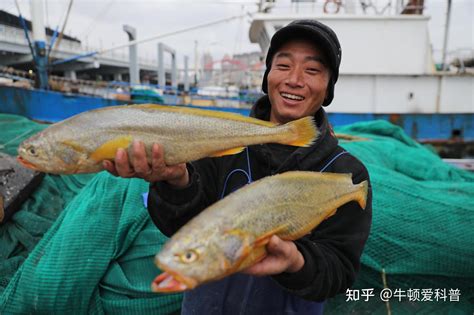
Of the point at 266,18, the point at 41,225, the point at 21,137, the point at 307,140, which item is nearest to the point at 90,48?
the point at 266,18

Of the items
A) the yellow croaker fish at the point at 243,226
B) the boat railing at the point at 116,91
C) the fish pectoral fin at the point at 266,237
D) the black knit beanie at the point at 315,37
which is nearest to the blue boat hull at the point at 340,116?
the boat railing at the point at 116,91

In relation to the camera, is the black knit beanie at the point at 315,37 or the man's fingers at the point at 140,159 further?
the black knit beanie at the point at 315,37

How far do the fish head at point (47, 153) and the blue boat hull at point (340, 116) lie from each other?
1217cm

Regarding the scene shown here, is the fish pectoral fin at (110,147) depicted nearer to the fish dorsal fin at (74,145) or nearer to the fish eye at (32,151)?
the fish dorsal fin at (74,145)

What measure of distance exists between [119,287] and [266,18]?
12.2m

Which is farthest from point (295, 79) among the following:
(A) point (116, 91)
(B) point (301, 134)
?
(A) point (116, 91)

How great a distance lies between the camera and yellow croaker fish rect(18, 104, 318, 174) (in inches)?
64.9

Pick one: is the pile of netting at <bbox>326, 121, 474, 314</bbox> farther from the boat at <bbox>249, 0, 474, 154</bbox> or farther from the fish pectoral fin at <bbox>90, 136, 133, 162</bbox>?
the boat at <bbox>249, 0, 474, 154</bbox>

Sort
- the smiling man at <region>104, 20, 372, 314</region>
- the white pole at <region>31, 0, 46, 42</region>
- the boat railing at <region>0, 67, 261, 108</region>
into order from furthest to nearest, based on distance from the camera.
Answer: the boat railing at <region>0, 67, 261, 108</region>, the white pole at <region>31, 0, 46, 42</region>, the smiling man at <region>104, 20, 372, 314</region>

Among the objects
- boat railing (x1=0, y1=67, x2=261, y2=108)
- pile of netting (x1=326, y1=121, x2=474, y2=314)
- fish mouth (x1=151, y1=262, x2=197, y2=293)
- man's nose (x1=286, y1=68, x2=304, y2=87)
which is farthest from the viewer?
boat railing (x1=0, y1=67, x2=261, y2=108)

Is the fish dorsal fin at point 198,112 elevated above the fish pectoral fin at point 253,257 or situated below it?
above

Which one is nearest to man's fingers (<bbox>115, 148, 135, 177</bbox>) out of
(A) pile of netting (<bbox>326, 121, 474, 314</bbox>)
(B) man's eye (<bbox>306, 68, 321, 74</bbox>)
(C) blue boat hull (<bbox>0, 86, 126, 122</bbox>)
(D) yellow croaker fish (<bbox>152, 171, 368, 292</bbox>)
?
(D) yellow croaker fish (<bbox>152, 171, 368, 292</bbox>)

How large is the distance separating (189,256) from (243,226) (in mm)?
241

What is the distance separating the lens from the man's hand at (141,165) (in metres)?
1.67
